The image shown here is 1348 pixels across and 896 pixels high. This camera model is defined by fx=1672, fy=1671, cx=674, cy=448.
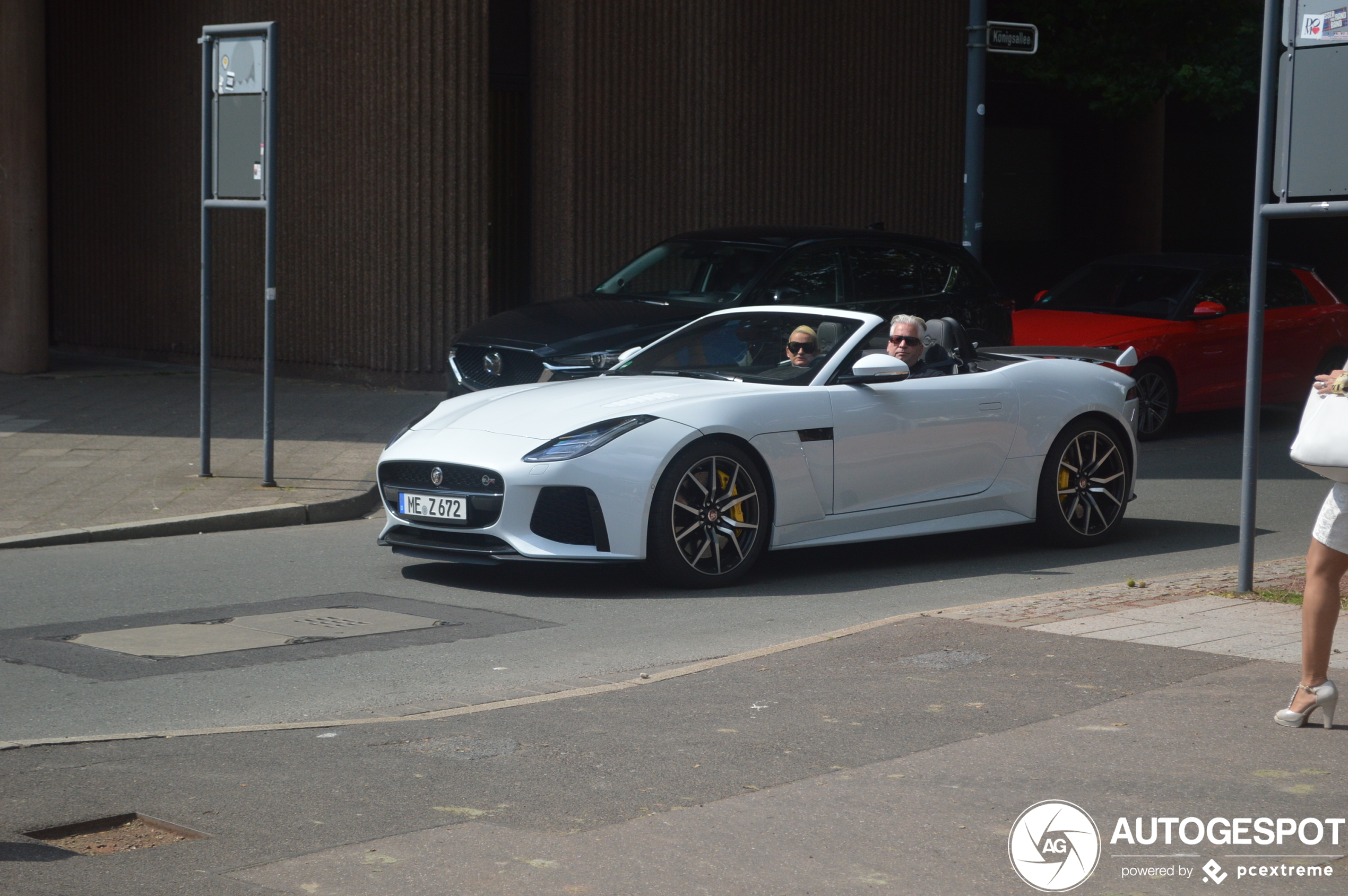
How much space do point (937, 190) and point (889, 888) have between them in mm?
18100

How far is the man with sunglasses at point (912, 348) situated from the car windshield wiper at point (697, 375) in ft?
3.42

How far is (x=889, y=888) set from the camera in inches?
156

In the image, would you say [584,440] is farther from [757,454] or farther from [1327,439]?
[1327,439]

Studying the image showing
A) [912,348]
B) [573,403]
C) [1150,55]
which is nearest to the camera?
[573,403]

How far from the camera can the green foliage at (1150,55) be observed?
66.4 feet

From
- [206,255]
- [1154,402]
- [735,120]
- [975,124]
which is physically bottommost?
[1154,402]

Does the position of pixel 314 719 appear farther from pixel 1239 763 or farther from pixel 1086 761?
pixel 1239 763

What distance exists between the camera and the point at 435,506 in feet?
27.1

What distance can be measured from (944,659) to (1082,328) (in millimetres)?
9325

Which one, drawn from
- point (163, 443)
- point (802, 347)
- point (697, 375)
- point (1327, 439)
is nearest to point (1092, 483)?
point (802, 347)

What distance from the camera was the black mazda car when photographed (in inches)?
477

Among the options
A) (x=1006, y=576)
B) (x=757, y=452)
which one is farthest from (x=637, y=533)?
(x=1006, y=576)

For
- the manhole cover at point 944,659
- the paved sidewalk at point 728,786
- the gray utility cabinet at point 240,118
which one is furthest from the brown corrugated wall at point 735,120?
the paved sidewalk at point 728,786

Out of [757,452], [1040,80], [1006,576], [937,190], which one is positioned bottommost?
[1006,576]
